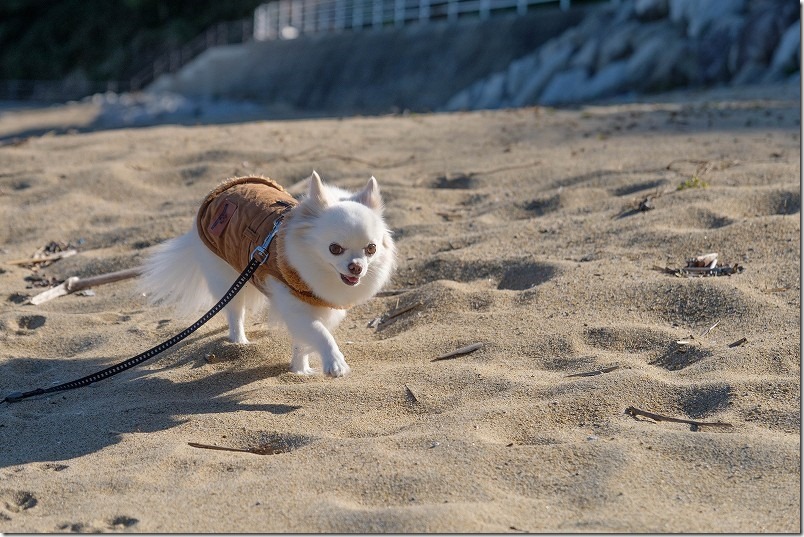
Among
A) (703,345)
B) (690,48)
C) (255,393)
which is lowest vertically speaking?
(255,393)

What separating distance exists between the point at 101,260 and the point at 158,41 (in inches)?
1087

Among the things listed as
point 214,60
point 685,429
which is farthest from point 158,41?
point 685,429

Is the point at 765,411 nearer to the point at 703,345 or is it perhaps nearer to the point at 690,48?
the point at 703,345

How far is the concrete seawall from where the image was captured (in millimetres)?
18094

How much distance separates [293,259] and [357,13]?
20936 millimetres

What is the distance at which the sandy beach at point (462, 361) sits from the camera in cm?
288

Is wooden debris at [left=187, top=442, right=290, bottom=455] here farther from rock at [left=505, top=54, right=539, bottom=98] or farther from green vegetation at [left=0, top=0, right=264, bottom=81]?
green vegetation at [left=0, top=0, right=264, bottom=81]

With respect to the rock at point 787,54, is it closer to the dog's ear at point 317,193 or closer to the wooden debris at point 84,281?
the wooden debris at point 84,281

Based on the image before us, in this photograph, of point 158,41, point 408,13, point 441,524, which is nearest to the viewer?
point 441,524

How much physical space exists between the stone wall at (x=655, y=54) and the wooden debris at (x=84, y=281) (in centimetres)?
797

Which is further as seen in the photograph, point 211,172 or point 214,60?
point 214,60

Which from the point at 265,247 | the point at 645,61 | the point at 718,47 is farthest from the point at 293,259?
the point at 645,61

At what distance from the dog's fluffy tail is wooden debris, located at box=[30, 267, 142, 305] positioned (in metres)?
0.49

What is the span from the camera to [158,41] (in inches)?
1241
